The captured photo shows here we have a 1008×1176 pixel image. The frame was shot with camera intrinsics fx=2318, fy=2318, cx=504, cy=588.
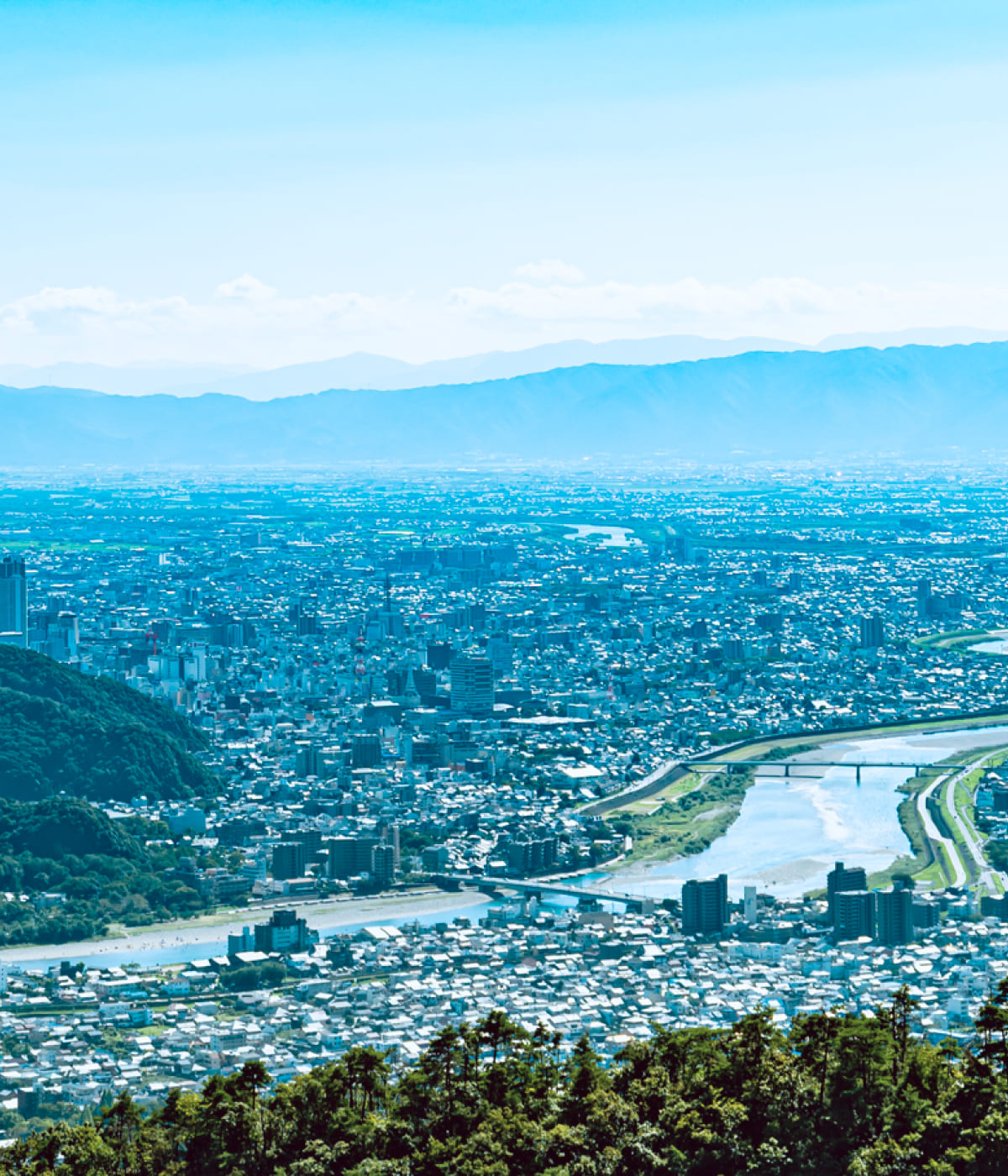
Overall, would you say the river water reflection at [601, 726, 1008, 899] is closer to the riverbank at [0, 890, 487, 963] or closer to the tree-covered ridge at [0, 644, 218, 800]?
the riverbank at [0, 890, 487, 963]

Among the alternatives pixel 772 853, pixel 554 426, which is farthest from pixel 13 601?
pixel 554 426

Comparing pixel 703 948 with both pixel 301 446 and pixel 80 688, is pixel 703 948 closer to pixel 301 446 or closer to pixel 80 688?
pixel 80 688

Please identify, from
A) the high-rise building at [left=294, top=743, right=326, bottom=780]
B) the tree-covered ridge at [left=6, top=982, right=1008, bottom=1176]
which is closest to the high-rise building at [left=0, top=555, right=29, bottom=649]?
the high-rise building at [left=294, top=743, right=326, bottom=780]

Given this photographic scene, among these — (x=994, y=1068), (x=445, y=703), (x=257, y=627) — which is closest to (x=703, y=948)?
(x=994, y=1068)

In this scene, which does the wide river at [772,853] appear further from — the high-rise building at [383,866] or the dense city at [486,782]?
the high-rise building at [383,866]

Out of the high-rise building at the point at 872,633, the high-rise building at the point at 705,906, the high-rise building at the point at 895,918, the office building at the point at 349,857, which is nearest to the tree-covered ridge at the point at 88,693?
the office building at the point at 349,857

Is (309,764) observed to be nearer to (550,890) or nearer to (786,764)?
(786,764)
